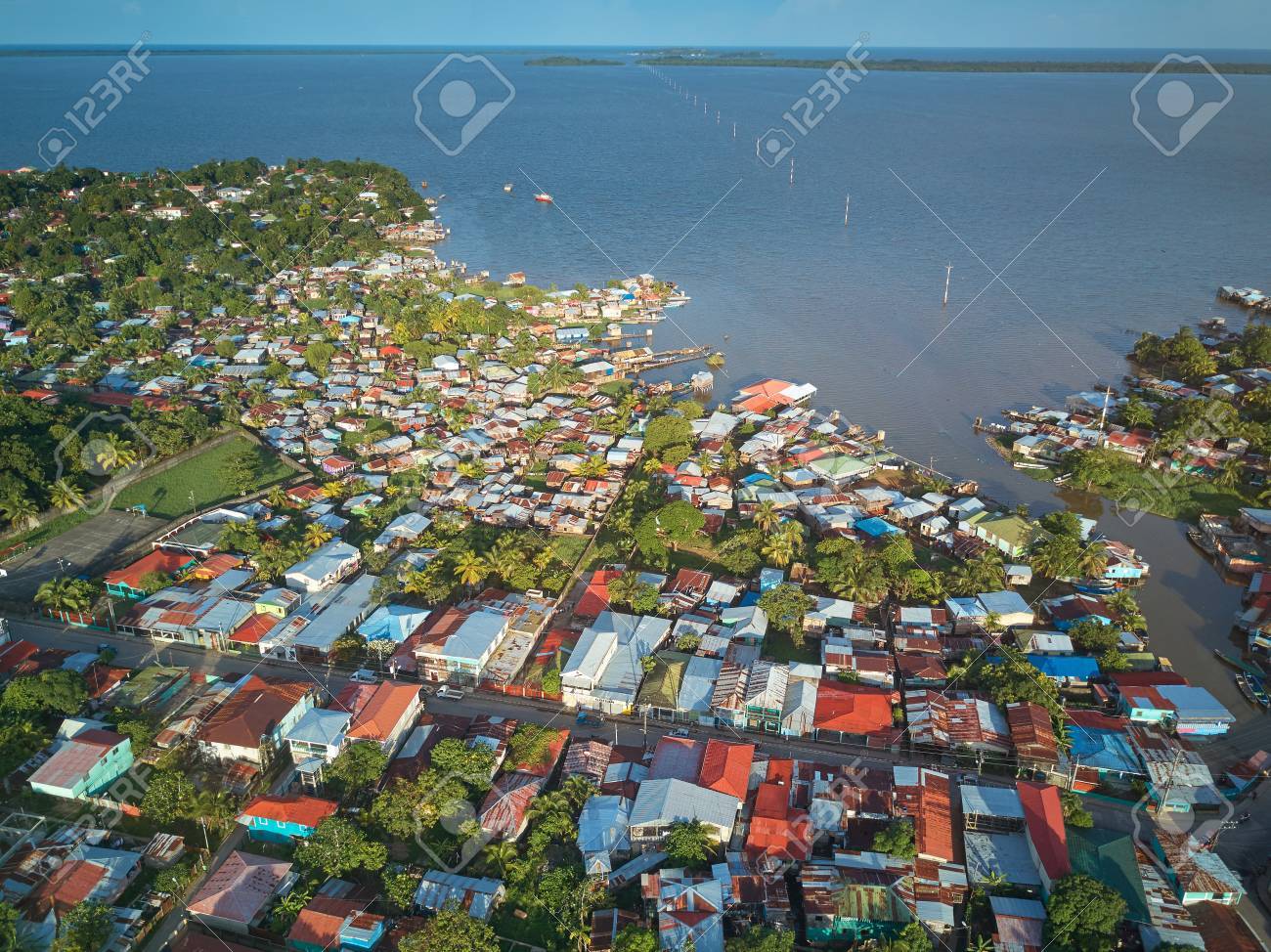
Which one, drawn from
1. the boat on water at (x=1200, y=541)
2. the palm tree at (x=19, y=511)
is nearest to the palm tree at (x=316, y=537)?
the palm tree at (x=19, y=511)

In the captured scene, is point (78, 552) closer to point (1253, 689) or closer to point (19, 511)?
point (19, 511)

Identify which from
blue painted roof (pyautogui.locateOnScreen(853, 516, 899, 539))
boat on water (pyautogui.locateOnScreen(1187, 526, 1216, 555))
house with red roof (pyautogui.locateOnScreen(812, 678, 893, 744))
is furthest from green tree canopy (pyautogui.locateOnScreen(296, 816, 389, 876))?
boat on water (pyautogui.locateOnScreen(1187, 526, 1216, 555))

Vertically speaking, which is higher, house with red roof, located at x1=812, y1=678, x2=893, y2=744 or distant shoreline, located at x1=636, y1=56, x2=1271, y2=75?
distant shoreline, located at x1=636, y1=56, x2=1271, y2=75

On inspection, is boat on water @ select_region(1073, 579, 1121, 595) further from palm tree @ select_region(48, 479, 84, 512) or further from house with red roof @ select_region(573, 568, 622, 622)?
palm tree @ select_region(48, 479, 84, 512)

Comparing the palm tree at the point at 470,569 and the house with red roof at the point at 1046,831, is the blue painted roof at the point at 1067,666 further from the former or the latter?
the palm tree at the point at 470,569

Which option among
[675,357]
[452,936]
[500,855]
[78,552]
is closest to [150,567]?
[78,552]

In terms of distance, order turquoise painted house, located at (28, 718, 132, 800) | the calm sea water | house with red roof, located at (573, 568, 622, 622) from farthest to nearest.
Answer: the calm sea water
house with red roof, located at (573, 568, 622, 622)
turquoise painted house, located at (28, 718, 132, 800)
